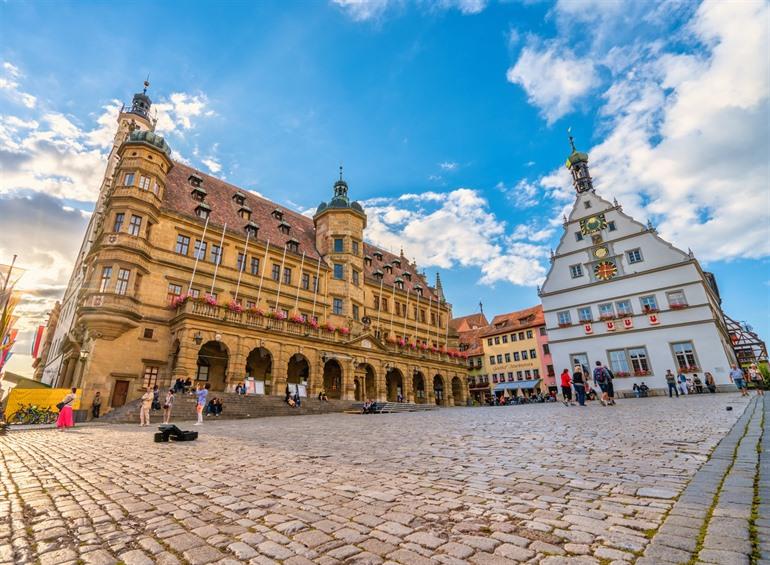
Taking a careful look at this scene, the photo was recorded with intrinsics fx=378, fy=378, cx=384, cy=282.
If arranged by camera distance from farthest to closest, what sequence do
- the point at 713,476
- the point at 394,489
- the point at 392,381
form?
the point at 392,381
the point at 394,489
the point at 713,476

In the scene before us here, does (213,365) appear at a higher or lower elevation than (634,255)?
lower

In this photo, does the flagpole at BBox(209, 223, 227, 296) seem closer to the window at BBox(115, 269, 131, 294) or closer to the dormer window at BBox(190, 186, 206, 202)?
the dormer window at BBox(190, 186, 206, 202)

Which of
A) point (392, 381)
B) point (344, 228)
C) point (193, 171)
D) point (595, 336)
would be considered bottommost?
point (392, 381)

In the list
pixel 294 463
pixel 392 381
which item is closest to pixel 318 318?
pixel 392 381

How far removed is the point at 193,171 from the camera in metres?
35.7

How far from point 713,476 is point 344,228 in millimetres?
36444

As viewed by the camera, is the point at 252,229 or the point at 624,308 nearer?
the point at 252,229

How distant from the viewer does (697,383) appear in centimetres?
2952

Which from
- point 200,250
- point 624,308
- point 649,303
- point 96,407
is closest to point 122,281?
point 200,250

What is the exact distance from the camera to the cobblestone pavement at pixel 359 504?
288 centimetres

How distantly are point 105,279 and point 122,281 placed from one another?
93 centimetres

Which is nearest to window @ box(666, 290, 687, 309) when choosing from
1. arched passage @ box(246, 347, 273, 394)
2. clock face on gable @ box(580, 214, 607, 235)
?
clock face on gable @ box(580, 214, 607, 235)

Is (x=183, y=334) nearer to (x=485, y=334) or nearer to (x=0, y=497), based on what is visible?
(x=0, y=497)

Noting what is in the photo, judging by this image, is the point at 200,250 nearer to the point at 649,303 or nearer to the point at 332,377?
the point at 332,377
